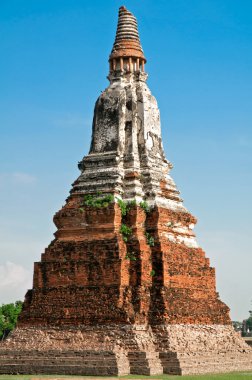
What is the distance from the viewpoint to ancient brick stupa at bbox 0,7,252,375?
28.3 meters

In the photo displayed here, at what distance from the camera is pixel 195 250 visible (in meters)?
32.4

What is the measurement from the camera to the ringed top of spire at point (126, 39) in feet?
114

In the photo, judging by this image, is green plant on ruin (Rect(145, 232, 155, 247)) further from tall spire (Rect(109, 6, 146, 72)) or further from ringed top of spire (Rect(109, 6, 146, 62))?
ringed top of spire (Rect(109, 6, 146, 62))

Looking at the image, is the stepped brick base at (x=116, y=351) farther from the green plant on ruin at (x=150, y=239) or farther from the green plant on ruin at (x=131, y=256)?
the green plant on ruin at (x=150, y=239)

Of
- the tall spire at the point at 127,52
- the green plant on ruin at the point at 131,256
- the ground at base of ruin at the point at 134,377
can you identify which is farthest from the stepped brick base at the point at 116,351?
the tall spire at the point at 127,52

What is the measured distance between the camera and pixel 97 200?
103ft

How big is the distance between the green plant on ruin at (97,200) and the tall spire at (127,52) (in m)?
6.38

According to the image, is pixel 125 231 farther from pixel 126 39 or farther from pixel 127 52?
pixel 126 39

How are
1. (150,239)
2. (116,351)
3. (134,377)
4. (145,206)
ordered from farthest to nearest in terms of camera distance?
(145,206)
(150,239)
(116,351)
(134,377)

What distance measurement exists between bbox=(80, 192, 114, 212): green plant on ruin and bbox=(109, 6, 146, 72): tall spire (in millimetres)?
6385

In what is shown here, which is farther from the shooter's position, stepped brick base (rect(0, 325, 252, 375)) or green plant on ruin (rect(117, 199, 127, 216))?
green plant on ruin (rect(117, 199, 127, 216))

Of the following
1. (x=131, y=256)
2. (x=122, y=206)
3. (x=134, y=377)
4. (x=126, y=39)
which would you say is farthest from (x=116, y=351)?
(x=126, y=39)

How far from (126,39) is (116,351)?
14388mm

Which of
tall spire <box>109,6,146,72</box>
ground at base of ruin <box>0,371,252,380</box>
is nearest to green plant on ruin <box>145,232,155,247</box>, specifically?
ground at base of ruin <box>0,371,252,380</box>
